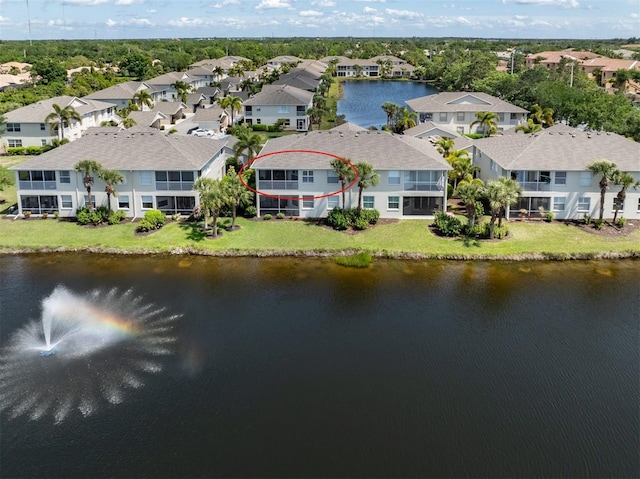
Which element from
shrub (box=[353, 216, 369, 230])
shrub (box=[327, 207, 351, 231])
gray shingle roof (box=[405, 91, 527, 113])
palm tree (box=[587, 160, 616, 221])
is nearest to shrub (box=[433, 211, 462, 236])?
shrub (box=[353, 216, 369, 230])

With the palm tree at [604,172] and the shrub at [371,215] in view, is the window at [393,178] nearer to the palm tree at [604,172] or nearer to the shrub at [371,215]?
the shrub at [371,215]

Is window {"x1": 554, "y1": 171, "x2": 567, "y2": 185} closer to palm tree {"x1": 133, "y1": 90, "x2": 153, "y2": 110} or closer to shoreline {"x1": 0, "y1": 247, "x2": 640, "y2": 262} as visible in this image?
shoreline {"x1": 0, "y1": 247, "x2": 640, "y2": 262}

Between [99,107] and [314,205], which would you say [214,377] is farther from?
[99,107]

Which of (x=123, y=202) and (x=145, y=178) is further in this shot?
(x=123, y=202)

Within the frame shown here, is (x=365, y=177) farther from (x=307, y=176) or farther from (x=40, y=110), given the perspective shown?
(x=40, y=110)

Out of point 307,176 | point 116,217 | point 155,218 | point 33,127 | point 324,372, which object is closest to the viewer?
point 324,372

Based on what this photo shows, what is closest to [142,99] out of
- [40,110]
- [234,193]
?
[40,110]
